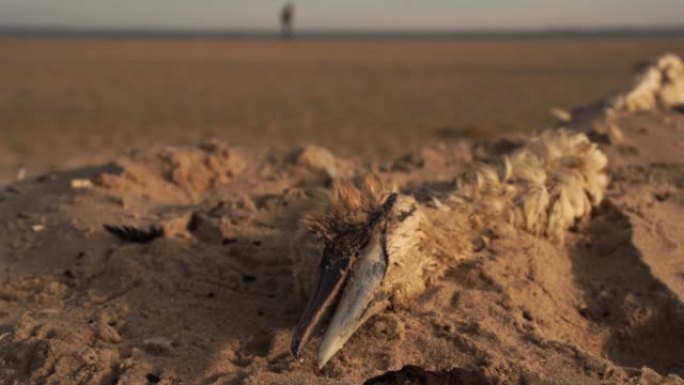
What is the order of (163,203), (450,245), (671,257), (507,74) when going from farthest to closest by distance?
(507,74)
(163,203)
(671,257)
(450,245)

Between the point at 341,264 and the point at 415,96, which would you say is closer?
the point at 341,264

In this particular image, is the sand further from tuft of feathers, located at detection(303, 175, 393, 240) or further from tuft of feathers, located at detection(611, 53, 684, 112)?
tuft of feathers, located at detection(611, 53, 684, 112)

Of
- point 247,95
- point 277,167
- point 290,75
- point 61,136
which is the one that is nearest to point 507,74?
point 290,75

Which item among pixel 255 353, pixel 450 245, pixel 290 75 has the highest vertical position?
pixel 450 245

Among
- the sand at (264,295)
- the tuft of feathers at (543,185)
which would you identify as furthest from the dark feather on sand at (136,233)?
the tuft of feathers at (543,185)

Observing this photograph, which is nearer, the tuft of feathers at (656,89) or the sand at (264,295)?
the sand at (264,295)

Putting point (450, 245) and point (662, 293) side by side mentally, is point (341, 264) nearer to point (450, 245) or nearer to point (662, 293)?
point (450, 245)

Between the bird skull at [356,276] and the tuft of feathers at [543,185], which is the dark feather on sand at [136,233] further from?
the tuft of feathers at [543,185]
